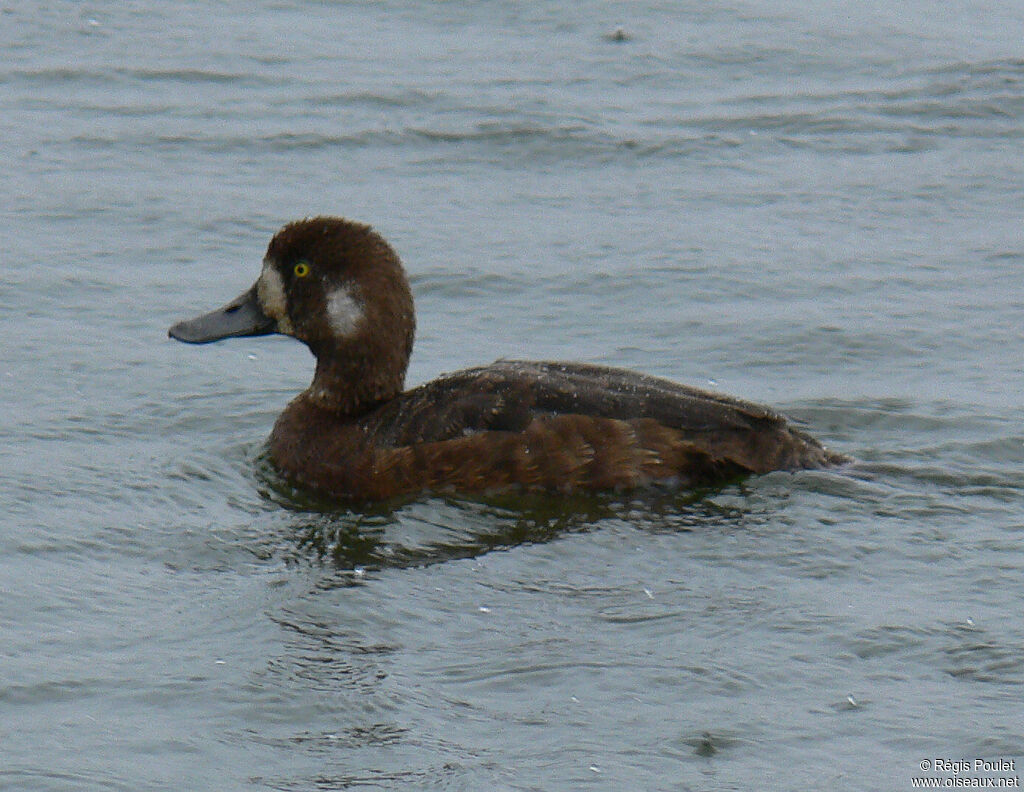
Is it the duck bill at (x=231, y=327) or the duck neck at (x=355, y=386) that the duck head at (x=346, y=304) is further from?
the duck bill at (x=231, y=327)

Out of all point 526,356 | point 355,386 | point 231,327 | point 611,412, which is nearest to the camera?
point 611,412

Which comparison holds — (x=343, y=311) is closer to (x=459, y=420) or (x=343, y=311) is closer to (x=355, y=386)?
(x=355, y=386)

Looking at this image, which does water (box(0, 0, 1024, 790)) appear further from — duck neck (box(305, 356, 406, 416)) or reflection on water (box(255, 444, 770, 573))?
duck neck (box(305, 356, 406, 416))

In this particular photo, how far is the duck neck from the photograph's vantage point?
26.0 feet

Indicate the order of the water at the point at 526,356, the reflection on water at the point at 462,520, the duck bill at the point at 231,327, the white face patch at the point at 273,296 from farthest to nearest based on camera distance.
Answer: the duck bill at the point at 231,327 → the white face patch at the point at 273,296 → the reflection on water at the point at 462,520 → the water at the point at 526,356

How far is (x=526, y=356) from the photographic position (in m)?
9.16

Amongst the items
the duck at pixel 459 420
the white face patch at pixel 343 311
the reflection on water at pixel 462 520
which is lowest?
the reflection on water at pixel 462 520

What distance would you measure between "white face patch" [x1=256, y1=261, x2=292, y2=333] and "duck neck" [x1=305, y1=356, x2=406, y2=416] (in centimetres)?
35

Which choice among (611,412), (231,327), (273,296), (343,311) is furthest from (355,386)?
(611,412)

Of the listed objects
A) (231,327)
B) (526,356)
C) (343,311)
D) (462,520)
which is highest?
(343,311)

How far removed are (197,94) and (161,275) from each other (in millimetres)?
3409

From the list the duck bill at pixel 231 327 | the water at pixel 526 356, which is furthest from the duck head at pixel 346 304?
the water at pixel 526 356

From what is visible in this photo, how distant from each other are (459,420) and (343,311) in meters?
0.79

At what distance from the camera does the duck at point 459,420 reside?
24.3ft
